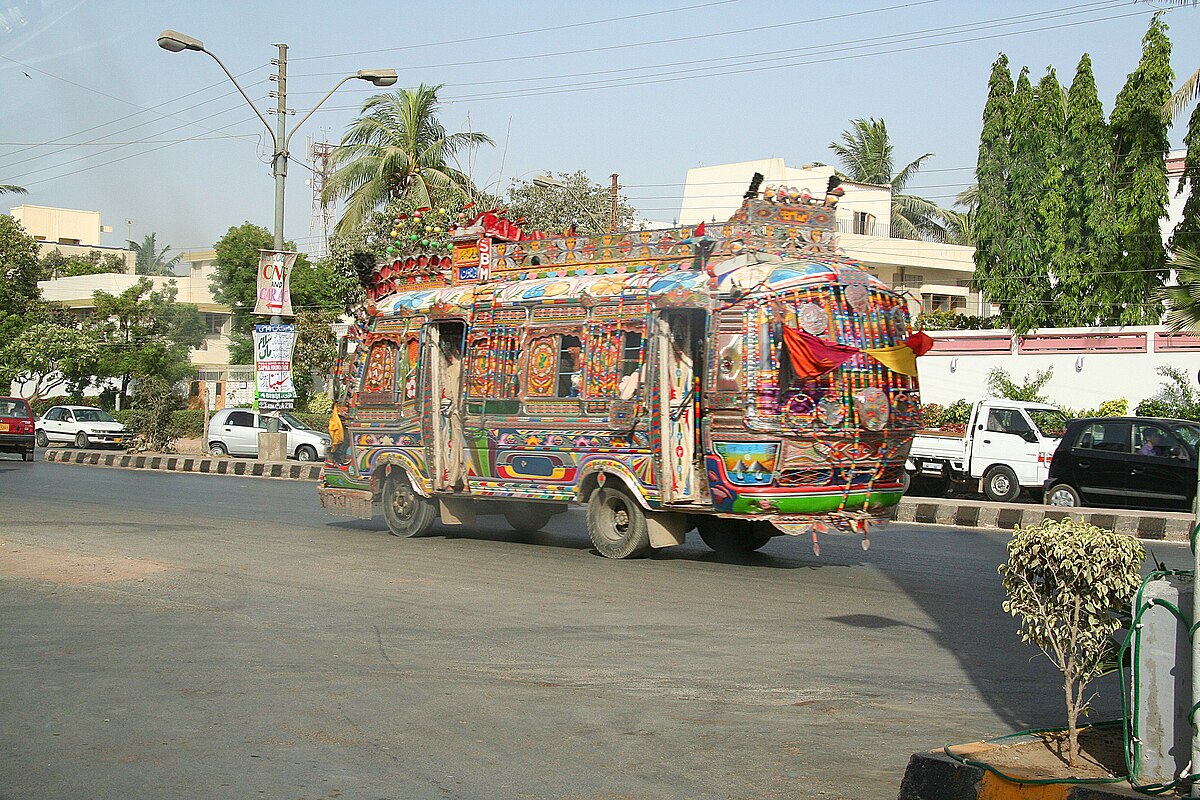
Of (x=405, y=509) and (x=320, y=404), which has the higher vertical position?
(x=320, y=404)

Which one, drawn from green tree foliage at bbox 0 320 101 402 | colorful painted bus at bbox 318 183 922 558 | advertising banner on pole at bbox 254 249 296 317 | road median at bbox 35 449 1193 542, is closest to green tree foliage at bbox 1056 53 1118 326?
road median at bbox 35 449 1193 542

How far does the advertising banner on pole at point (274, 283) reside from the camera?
82.1 ft

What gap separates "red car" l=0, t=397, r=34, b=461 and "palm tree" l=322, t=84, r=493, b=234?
38.3ft

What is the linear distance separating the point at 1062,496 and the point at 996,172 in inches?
725

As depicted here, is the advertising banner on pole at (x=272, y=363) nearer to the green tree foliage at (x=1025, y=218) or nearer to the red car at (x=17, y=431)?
the red car at (x=17, y=431)

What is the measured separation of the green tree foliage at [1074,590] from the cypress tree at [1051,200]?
3171 centimetres

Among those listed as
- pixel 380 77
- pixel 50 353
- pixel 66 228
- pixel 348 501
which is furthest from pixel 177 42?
pixel 66 228

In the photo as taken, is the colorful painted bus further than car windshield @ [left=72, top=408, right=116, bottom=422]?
No

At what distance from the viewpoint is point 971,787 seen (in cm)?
507

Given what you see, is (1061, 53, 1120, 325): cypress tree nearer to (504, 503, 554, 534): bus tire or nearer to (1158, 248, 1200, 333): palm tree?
(1158, 248, 1200, 333): palm tree

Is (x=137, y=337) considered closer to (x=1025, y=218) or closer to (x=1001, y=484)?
(x=1025, y=218)

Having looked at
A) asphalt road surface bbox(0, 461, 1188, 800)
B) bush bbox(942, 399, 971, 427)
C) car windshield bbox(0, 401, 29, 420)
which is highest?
bush bbox(942, 399, 971, 427)

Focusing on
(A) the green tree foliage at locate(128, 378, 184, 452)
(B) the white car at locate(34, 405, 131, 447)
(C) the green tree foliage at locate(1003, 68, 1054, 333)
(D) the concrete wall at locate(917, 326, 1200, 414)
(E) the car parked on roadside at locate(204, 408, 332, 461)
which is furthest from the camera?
(B) the white car at locate(34, 405, 131, 447)

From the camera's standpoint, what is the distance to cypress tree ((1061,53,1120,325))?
34.5 m
